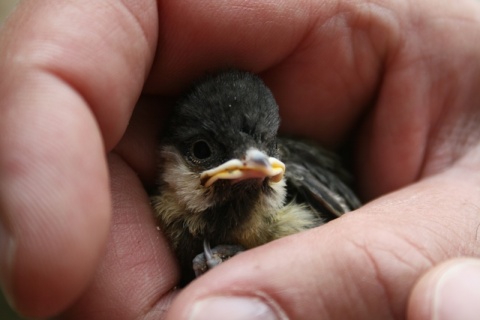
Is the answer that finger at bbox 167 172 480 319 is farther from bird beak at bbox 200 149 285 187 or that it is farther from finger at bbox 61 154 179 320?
finger at bbox 61 154 179 320

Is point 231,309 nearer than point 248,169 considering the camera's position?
Yes

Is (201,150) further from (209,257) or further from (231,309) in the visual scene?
(231,309)

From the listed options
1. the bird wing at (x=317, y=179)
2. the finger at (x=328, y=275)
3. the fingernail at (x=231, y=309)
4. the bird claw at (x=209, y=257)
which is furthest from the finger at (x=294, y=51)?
the fingernail at (x=231, y=309)

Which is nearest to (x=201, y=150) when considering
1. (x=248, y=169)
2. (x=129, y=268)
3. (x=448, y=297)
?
(x=248, y=169)

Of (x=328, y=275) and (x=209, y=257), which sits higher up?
(x=328, y=275)

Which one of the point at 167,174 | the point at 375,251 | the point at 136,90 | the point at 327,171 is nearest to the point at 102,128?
the point at 136,90

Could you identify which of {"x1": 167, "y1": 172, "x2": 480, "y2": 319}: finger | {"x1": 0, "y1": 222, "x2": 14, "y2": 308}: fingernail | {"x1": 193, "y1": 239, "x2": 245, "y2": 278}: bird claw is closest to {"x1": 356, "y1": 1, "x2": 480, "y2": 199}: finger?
{"x1": 167, "y1": 172, "x2": 480, "y2": 319}: finger
